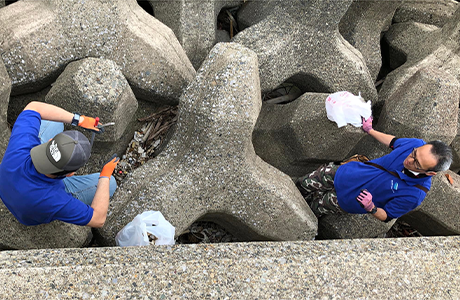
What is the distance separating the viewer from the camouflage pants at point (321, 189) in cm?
230

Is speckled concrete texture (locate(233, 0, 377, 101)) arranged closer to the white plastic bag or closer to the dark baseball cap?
the white plastic bag

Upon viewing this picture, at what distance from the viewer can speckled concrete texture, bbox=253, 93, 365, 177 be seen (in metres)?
2.27

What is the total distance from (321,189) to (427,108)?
31.2 inches

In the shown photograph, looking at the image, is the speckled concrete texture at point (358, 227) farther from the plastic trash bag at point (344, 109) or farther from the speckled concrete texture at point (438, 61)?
the speckled concrete texture at point (438, 61)

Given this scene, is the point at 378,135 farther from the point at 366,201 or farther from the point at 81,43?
the point at 81,43

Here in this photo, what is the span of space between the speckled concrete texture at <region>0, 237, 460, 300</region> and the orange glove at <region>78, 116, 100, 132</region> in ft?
1.95

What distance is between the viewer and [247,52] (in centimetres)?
201

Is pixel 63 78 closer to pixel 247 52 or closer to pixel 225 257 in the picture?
pixel 247 52

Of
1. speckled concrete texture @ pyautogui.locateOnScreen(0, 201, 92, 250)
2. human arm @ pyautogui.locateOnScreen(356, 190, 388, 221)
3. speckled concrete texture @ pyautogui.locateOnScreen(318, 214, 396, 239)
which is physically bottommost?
speckled concrete texture @ pyautogui.locateOnScreen(318, 214, 396, 239)

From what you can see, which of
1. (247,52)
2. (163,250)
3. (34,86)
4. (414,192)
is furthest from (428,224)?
(34,86)

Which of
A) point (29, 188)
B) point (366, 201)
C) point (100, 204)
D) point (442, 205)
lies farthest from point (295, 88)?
point (29, 188)

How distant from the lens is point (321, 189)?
239cm

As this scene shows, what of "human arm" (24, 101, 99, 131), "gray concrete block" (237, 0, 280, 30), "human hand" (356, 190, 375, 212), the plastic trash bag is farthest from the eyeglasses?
"human arm" (24, 101, 99, 131)

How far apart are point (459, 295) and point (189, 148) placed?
138 centimetres
